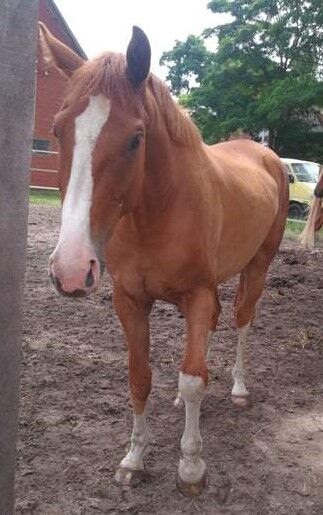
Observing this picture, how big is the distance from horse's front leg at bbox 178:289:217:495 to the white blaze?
0.97 m

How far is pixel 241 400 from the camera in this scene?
11.9 feet

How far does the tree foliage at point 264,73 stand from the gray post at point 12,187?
17459 mm

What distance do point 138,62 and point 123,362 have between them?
2.71m

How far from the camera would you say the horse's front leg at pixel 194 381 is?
8.34 ft

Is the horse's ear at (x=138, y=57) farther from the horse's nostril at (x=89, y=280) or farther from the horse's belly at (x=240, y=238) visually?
the horse's belly at (x=240, y=238)

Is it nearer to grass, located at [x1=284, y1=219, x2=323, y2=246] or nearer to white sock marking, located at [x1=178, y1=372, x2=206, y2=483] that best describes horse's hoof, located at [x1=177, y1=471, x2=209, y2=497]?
white sock marking, located at [x1=178, y1=372, x2=206, y2=483]

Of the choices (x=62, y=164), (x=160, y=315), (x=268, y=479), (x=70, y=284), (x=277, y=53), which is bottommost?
(x=160, y=315)

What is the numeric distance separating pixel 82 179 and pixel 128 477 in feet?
5.31

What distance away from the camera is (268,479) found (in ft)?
8.96

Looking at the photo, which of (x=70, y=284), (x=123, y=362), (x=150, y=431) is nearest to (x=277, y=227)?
(x=123, y=362)

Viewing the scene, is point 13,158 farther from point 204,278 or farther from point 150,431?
point 150,431

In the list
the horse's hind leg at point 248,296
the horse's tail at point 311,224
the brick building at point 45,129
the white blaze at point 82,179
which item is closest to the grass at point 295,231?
the horse's tail at point 311,224

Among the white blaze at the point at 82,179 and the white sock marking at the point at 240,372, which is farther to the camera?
the white sock marking at the point at 240,372

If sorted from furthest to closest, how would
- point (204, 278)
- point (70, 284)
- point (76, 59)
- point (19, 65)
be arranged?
point (204, 278) → point (76, 59) → point (70, 284) → point (19, 65)
